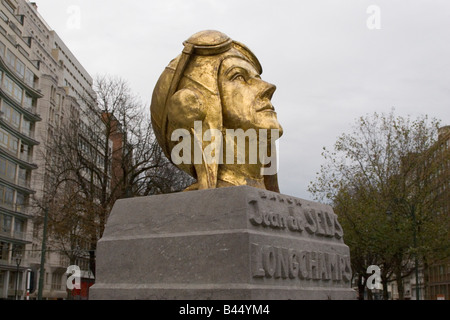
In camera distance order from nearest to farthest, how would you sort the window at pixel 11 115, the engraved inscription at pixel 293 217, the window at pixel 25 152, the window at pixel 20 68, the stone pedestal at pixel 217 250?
the stone pedestal at pixel 217 250 → the engraved inscription at pixel 293 217 → the window at pixel 11 115 → the window at pixel 20 68 → the window at pixel 25 152

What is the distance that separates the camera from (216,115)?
758cm

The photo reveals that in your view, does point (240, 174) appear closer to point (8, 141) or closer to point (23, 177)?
point (8, 141)

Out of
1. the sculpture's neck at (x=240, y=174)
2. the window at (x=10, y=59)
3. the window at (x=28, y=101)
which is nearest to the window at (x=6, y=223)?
the window at (x=28, y=101)

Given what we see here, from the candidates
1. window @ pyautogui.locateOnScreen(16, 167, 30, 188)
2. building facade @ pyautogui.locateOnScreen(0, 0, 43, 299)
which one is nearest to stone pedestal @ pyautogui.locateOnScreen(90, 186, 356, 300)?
building facade @ pyautogui.locateOnScreen(0, 0, 43, 299)

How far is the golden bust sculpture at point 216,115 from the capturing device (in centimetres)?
750

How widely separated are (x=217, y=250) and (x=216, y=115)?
2.20 m

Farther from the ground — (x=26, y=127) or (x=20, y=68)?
(x=20, y=68)

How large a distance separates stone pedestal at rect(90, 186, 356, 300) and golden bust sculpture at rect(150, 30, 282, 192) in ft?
2.46

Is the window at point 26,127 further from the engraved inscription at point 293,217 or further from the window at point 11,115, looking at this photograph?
the engraved inscription at point 293,217

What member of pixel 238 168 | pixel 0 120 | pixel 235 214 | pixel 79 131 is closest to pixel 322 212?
pixel 238 168

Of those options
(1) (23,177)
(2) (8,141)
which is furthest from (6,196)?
(2) (8,141)

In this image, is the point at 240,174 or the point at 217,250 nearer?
the point at 217,250

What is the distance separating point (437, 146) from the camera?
1161 inches

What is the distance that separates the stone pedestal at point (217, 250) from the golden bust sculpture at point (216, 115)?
750mm
